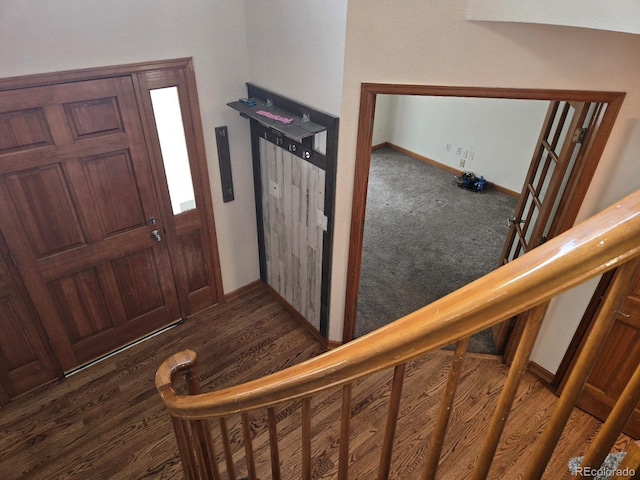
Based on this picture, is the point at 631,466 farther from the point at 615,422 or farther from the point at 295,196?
the point at 295,196

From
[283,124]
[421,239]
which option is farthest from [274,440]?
[421,239]

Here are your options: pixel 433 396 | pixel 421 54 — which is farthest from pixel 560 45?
pixel 433 396

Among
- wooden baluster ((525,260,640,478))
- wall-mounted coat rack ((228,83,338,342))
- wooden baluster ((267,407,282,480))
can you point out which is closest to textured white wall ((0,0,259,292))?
wall-mounted coat rack ((228,83,338,342))

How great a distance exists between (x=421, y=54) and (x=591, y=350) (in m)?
2.03

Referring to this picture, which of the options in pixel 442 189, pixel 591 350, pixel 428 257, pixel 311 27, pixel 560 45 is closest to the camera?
pixel 591 350

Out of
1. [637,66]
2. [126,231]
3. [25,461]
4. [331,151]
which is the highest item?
[637,66]

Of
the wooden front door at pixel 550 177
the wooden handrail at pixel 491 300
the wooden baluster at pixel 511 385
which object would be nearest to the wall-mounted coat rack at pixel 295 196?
the wooden front door at pixel 550 177

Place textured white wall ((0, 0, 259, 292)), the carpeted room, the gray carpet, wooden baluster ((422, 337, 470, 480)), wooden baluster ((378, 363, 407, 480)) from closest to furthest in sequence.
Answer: wooden baluster ((422, 337, 470, 480)) < wooden baluster ((378, 363, 407, 480)) < textured white wall ((0, 0, 259, 292)) < the gray carpet < the carpeted room

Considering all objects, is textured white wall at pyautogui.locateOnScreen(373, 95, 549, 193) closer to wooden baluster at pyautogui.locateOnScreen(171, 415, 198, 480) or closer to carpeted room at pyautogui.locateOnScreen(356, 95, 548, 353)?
carpeted room at pyautogui.locateOnScreen(356, 95, 548, 353)

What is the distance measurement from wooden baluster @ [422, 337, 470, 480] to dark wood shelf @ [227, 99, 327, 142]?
203 cm

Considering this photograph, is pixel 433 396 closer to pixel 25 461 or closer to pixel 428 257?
pixel 428 257

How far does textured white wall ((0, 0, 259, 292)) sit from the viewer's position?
222cm

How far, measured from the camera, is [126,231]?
3.00 m

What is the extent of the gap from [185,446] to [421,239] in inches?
151
